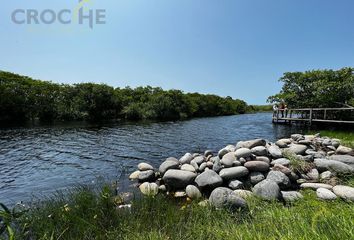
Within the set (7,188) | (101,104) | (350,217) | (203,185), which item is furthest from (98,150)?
(101,104)

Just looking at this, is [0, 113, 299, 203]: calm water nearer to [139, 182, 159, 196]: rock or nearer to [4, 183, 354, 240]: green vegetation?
[139, 182, 159, 196]: rock

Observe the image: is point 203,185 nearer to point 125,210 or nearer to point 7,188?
point 125,210

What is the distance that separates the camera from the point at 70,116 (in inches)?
1296

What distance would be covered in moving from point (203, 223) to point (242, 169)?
112 inches

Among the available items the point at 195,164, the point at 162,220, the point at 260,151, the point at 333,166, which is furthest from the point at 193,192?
the point at 333,166

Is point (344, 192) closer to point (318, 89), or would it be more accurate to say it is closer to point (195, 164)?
point (195, 164)

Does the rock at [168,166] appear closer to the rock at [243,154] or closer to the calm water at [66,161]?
the calm water at [66,161]

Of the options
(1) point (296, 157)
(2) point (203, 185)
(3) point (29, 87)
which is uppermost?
(3) point (29, 87)

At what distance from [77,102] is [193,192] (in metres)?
32.9

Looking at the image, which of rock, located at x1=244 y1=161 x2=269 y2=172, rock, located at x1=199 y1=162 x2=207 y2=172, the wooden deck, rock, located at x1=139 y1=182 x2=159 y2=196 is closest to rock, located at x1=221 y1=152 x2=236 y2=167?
rock, located at x1=244 y1=161 x2=269 y2=172

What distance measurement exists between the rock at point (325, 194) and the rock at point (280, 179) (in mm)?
724

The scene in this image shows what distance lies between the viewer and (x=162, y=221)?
12.7 feet

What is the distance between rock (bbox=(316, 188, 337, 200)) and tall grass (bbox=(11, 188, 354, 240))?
2.18 ft

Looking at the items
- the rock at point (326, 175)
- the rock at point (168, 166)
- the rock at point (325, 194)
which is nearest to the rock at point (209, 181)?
the rock at point (168, 166)
